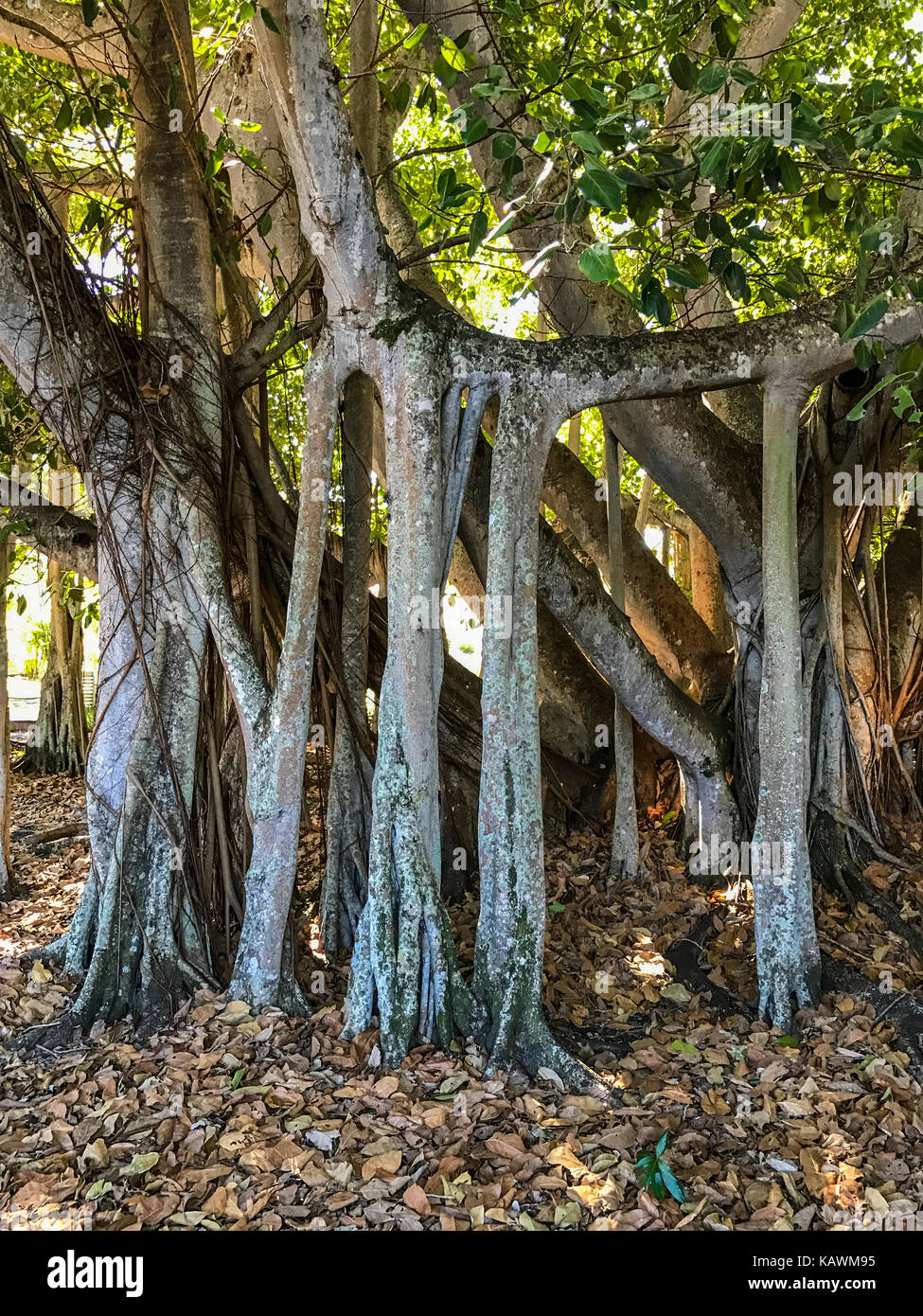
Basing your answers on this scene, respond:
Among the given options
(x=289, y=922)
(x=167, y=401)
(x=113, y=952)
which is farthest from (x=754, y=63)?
(x=113, y=952)

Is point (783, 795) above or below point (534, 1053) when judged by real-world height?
above

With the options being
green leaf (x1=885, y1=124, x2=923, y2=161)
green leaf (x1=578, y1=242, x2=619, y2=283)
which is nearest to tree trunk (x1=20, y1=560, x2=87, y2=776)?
green leaf (x1=578, y1=242, x2=619, y2=283)

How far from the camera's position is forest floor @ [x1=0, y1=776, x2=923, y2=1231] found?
2.75 meters

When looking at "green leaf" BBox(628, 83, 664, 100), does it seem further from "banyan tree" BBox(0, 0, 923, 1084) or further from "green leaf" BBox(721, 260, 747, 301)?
"green leaf" BBox(721, 260, 747, 301)

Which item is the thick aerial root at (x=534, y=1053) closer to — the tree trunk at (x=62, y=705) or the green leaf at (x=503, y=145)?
the green leaf at (x=503, y=145)

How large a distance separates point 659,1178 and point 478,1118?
2.03 ft

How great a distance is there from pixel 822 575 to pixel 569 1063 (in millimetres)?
2798

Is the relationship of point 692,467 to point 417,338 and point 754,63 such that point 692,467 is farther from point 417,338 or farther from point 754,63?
point 754,63

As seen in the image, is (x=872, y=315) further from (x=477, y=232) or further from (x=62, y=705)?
(x=62, y=705)

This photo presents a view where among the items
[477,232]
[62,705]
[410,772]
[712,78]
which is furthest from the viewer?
[62,705]

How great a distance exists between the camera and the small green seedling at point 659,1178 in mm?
2754

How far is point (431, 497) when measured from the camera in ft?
12.3

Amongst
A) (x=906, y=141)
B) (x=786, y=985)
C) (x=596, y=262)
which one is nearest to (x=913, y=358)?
(x=906, y=141)

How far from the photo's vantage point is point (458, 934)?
15.2 ft
